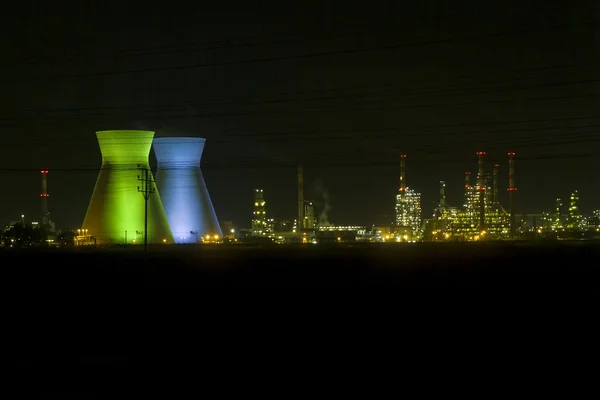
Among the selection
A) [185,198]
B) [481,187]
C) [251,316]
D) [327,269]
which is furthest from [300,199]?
[251,316]

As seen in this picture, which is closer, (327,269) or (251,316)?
(251,316)

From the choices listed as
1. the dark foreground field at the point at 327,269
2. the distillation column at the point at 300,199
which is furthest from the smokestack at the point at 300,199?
the dark foreground field at the point at 327,269

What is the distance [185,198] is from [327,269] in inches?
974

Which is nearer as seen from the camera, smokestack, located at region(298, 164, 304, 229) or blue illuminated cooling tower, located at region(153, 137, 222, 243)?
blue illuminated cooling tower, located at region(153, 137, 222, 243)

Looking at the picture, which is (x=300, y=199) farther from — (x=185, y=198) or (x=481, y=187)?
(x=185, y=198)

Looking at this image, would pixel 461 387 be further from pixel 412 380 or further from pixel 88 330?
pixel 88 330

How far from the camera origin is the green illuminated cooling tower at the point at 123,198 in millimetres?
43656

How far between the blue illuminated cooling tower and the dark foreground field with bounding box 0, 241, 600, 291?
43.0ft

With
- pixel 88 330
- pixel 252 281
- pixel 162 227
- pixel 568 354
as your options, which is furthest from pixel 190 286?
pixel 162 227

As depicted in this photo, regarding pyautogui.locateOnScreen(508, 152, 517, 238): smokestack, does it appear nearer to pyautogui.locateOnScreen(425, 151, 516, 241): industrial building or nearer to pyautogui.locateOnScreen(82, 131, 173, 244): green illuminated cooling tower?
pyautogui.locateOnScreen(425, 151, 516, 241): industrial building

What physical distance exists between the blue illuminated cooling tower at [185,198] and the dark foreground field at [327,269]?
13103 millimetres

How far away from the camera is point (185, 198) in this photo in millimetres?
49094

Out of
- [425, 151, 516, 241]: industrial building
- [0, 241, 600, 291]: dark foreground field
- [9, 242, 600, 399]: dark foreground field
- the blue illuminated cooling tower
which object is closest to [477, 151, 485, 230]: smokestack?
[425, 151, 516, 241]: industrial building

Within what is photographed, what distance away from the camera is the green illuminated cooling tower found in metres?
43.7
